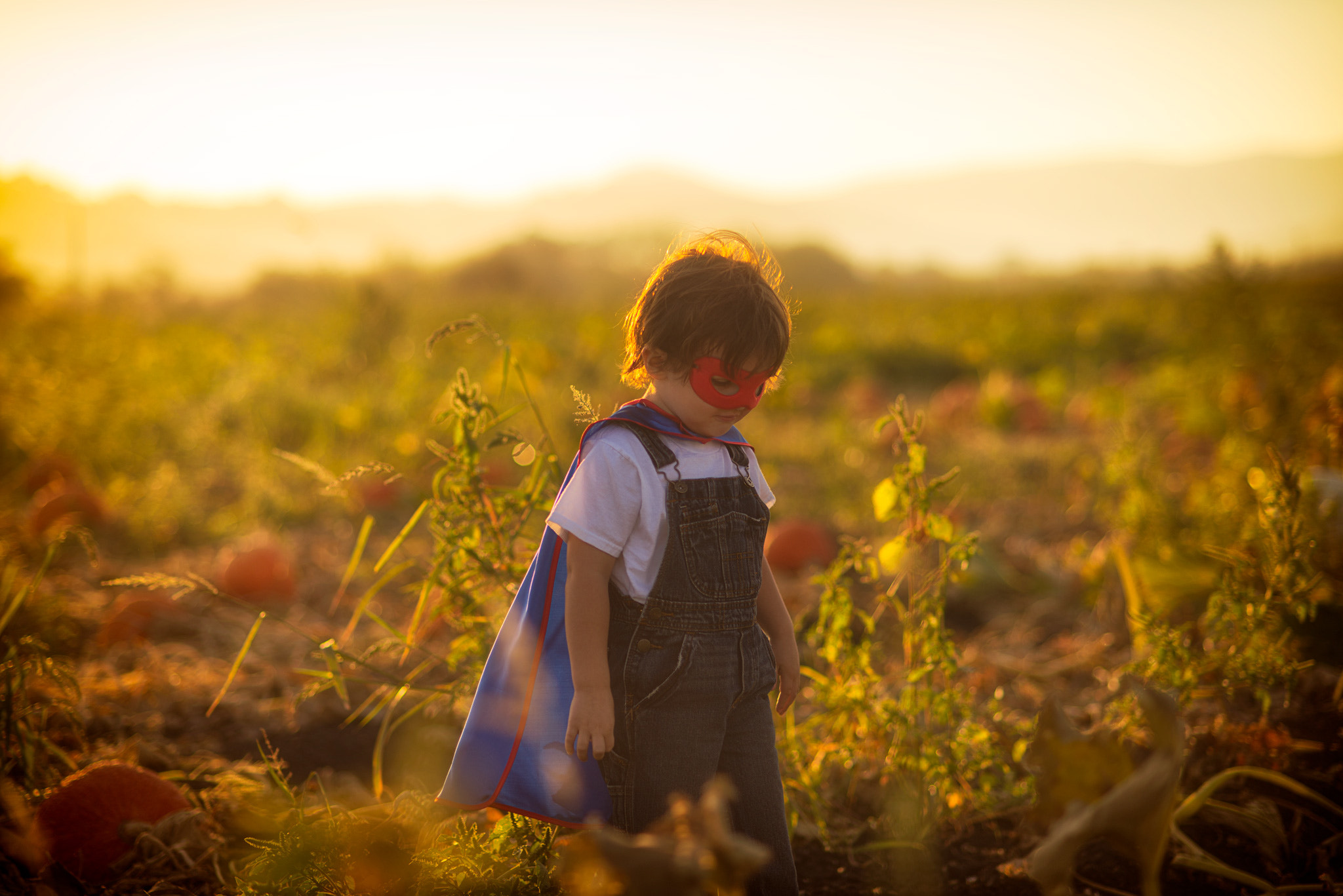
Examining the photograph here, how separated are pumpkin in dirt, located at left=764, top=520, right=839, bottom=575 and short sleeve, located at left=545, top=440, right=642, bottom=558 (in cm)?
234

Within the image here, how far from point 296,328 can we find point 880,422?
1126 cm

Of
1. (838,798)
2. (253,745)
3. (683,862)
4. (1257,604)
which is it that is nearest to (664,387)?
(683,862)

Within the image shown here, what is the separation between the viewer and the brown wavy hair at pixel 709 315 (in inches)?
62.8

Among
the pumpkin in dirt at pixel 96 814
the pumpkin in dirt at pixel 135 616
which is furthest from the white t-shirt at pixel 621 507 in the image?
the pumpkin in dirt at pixel 135 616

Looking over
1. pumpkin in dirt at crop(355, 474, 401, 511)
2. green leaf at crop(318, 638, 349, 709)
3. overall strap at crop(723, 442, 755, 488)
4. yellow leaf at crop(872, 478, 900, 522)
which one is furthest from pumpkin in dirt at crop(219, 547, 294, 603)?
yellow leaf at crop(872, 478, 900, 522)

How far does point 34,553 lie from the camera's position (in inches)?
147

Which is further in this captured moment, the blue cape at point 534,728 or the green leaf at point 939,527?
the green leaf at point 939,527

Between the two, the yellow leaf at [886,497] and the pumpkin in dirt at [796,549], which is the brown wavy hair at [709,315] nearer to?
the yellow leaf at [886,497]

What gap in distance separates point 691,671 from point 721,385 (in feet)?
1.80

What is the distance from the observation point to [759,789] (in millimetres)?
1662

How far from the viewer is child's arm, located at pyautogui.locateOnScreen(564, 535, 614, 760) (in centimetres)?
149

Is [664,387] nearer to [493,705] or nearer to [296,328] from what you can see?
[493,705]

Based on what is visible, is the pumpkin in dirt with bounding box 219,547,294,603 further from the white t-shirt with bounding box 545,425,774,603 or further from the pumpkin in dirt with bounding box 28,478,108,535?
the white t-shirt with bounding box 545,425,774,603

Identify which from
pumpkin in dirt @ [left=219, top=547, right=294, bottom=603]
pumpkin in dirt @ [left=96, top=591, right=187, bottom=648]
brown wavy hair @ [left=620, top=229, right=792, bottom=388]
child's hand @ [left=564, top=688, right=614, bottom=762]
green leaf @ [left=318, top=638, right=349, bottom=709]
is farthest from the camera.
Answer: pumpkin in dirt @ [left=219, top=547, right=294, bottom=603]
